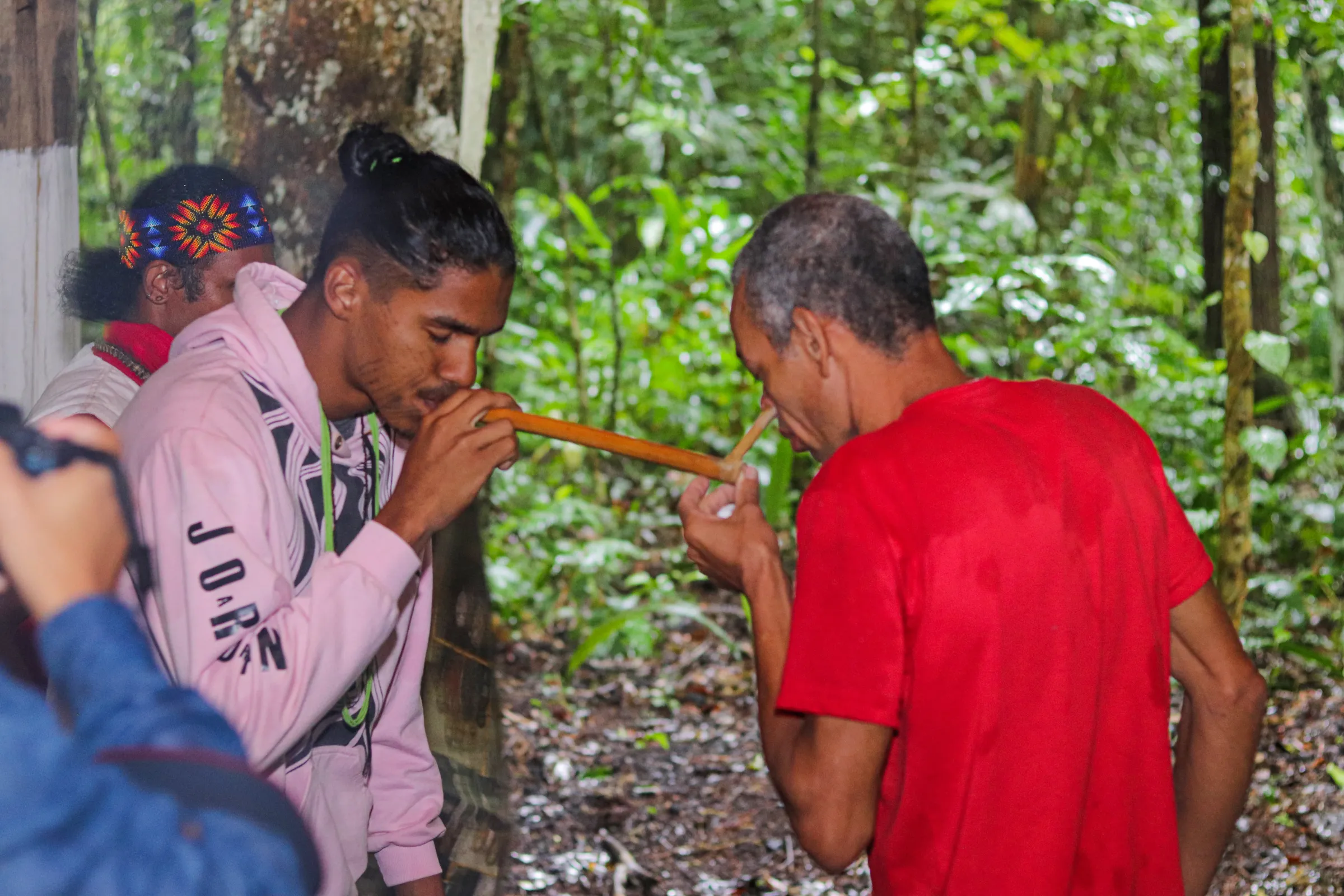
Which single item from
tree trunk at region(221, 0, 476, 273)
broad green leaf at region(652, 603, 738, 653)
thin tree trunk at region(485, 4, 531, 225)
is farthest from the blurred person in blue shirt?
thin tree trunk at region(485, 4, 531, 225)

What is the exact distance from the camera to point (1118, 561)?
1726 millimetres

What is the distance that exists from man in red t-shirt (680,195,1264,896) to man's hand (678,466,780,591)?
12mm

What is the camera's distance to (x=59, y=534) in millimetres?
1683

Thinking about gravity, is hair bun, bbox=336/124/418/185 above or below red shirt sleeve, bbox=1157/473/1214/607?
above

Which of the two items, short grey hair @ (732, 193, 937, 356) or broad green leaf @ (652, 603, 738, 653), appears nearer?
short grey hair @ (732, 193, 937, 356)

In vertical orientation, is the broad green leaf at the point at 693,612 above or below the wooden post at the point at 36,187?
below

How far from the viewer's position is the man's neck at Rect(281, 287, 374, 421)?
2006mm

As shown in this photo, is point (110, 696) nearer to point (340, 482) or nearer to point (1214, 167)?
point (340, 482)

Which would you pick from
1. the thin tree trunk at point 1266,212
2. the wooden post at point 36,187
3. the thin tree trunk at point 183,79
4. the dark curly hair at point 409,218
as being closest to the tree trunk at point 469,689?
the wooden post at point 36,187

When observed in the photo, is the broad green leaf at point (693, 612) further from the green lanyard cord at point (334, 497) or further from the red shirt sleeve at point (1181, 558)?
the red shirt sleeve at point (1181, 558)

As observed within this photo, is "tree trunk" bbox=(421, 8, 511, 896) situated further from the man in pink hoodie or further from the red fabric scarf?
the red fabric scarf

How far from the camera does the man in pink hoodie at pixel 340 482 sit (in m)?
Result: 1.64

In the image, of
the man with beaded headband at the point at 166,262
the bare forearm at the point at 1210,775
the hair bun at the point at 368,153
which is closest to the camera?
the bare forearm at the point at 1210,775

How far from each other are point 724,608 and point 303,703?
14.3 feet
